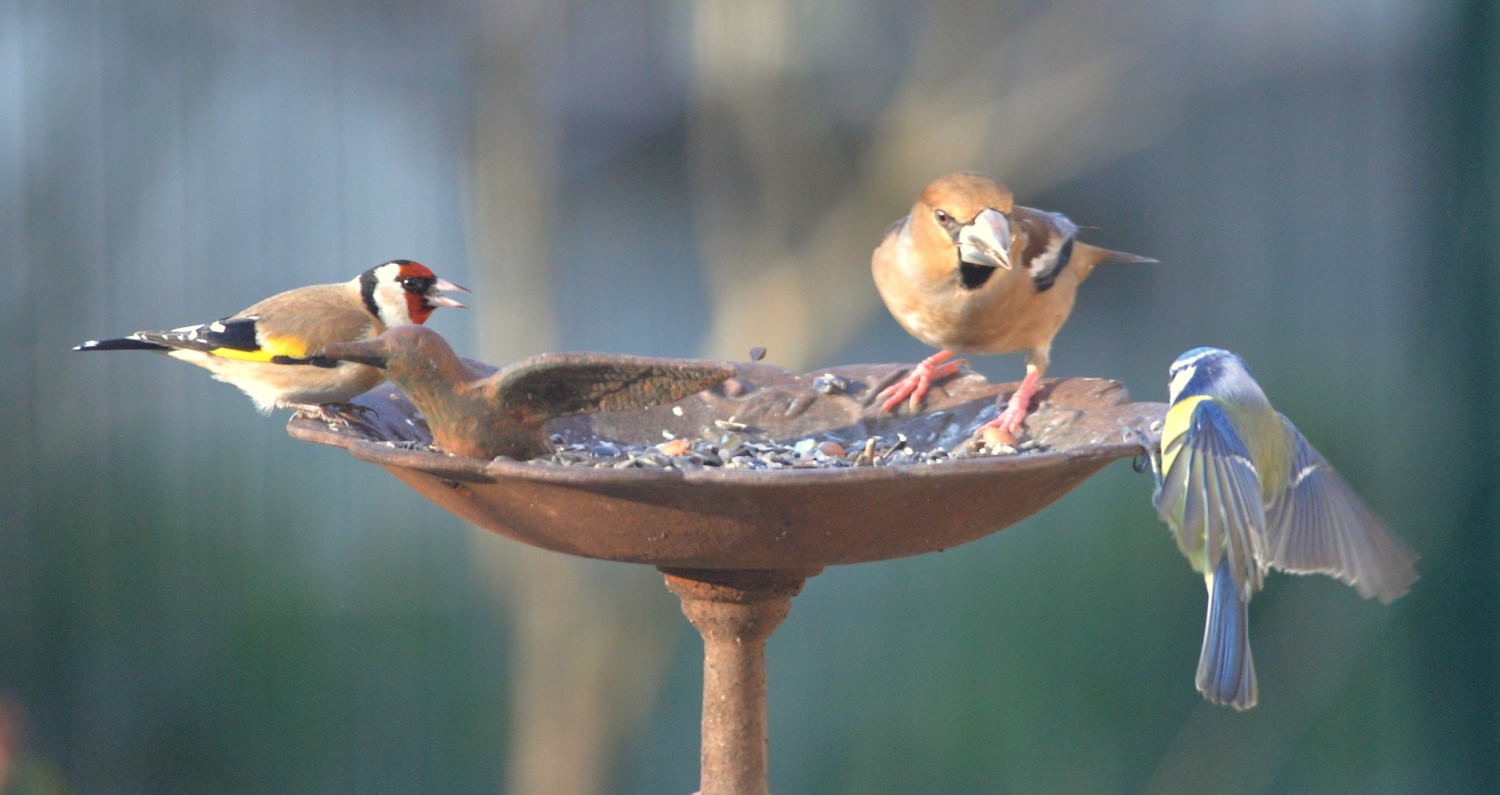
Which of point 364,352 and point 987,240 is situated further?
point 987,240

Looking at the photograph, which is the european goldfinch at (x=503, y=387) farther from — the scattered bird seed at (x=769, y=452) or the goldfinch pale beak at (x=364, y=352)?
the scattered bird seed at (x=769, y=452)

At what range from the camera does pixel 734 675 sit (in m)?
2.26

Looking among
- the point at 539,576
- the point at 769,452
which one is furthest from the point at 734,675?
the point at 539,576

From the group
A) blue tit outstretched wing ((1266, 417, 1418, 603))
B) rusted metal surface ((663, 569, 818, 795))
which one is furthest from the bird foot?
blue tit outstretched wing ((1266, 417, 1418, 603))

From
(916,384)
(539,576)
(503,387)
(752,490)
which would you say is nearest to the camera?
(752,490)

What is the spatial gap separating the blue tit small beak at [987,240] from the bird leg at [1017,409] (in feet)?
0.64

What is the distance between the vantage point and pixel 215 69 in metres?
3.80

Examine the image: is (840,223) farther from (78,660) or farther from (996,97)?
(78,660)

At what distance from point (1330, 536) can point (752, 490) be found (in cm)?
124

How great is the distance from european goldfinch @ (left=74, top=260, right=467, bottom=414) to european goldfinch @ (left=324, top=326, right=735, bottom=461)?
0.66m

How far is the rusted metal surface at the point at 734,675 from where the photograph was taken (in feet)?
7.25

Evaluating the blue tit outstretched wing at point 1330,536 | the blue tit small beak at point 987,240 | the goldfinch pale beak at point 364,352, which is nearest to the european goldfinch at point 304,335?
the goldfinch pale beak at point 364,352

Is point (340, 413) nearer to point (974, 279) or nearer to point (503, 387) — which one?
point (503, 387)

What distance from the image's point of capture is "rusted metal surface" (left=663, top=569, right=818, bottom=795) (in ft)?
7.25
